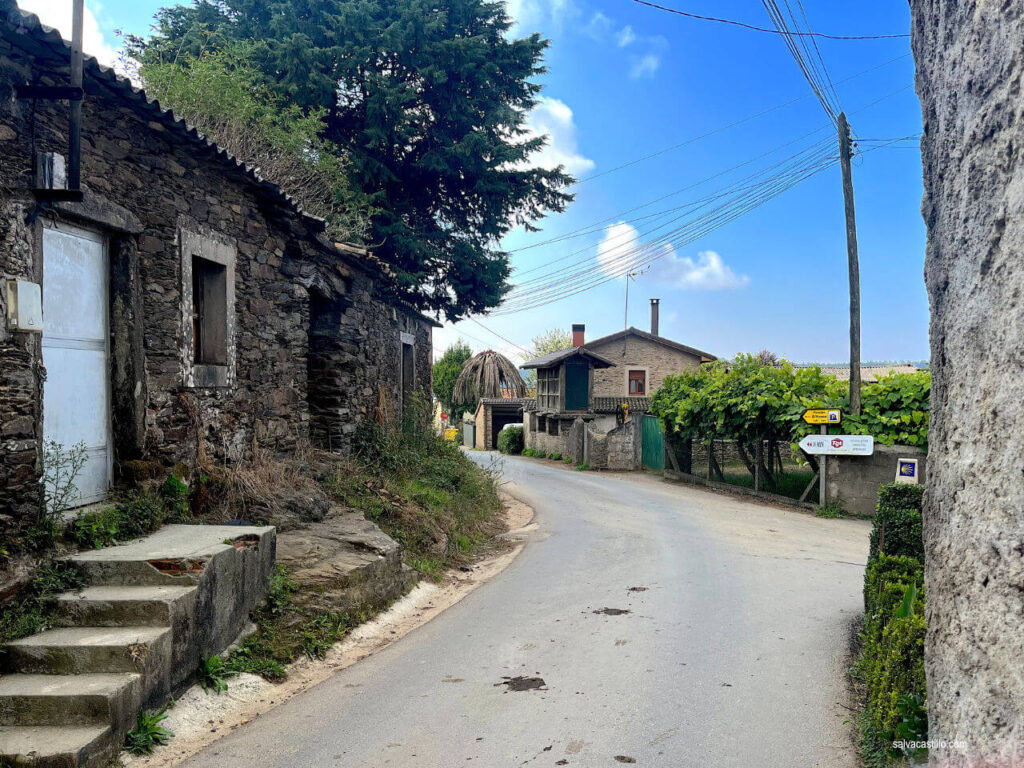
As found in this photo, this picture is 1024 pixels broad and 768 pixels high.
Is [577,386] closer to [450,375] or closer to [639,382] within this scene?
[639,382]

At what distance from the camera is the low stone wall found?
1402cm

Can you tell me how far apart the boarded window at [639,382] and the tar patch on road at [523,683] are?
31257 mm

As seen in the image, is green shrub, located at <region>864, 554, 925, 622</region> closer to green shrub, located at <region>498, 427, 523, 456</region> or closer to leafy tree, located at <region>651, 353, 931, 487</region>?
leafy tree, located at <region>651, 353, 931, 487</region>

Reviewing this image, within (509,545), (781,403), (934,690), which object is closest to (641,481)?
(781,403)

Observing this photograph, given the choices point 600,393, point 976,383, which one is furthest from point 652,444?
point 976,383

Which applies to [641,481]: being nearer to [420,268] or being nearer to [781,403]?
[781,403]

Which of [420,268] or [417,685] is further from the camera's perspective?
[420,268]

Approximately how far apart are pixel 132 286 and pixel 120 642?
3.31 meters

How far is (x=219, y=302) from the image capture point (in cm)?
748

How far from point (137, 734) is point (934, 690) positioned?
385 cm

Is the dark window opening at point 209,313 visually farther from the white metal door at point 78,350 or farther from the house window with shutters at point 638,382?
the house window with shutters at point 638,382

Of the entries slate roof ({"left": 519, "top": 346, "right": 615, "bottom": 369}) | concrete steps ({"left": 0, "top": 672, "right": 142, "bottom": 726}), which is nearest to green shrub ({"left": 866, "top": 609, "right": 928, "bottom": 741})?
concrete steps ({"left": 0, "top": 672, "right": 142, "bottom": 726})

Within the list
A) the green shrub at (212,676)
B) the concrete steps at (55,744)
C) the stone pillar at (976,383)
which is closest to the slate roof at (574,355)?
the green shrub at (212,676)

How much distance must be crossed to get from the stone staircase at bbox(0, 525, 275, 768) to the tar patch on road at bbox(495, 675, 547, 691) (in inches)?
78.7
